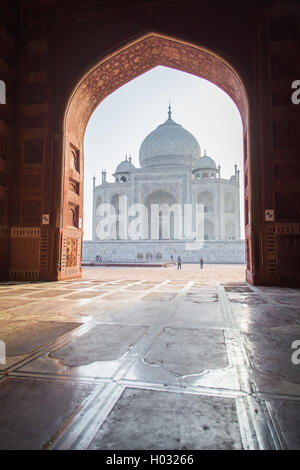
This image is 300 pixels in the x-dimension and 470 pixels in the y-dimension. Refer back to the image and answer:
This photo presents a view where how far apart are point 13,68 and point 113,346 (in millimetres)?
6859

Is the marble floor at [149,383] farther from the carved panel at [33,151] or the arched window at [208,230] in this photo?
the arched window at [208,230]

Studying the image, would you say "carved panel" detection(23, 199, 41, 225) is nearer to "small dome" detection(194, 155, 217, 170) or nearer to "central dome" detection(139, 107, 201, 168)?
"central dome" detection(139, 107, 201, 168)

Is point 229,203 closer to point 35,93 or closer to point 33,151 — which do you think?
point 35,93

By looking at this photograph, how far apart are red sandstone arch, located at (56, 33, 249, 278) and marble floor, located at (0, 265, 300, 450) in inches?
161

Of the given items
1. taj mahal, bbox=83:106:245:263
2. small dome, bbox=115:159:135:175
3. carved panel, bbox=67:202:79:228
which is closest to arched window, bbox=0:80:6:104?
carved panel, bbox=67:202:79:228

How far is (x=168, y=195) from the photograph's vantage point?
83.1 ft

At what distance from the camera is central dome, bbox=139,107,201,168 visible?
1020 inches

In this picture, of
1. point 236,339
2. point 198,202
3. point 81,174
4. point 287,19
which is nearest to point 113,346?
point 236,339

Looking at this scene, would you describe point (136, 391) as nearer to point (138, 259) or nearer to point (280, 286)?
point (280, 286)

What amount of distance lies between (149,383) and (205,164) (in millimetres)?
27903

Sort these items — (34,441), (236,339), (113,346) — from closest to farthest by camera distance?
(34,441) < (113,346) < (236,339)

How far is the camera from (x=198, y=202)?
1009 inches

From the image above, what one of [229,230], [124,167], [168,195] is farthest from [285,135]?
[124,167]

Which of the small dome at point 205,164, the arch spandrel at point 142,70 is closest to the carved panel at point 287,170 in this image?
the arch spandrel at point 142,70
